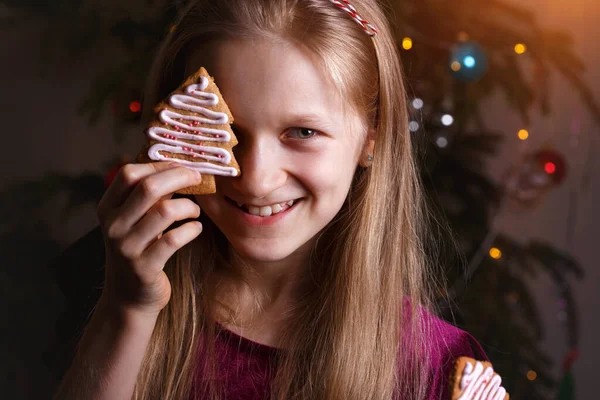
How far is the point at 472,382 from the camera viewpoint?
138cm

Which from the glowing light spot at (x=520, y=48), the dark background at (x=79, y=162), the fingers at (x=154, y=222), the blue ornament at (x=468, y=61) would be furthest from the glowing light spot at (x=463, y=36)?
the fingers at (x=154, y=222)

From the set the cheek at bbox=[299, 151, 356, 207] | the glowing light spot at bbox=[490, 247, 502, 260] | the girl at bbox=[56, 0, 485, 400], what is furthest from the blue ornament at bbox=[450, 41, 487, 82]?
the cheek at bbox=[299, 151, 356, 207]

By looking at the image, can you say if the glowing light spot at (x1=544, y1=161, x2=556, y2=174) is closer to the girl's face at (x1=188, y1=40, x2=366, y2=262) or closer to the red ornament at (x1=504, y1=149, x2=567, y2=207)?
the red ornament at (x1=504, y1=149, x2=567, y2=207)

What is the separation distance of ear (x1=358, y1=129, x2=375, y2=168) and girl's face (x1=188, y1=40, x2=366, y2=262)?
7 cm

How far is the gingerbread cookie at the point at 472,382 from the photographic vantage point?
137 centimetres

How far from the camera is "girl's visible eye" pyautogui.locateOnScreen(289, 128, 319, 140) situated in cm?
130

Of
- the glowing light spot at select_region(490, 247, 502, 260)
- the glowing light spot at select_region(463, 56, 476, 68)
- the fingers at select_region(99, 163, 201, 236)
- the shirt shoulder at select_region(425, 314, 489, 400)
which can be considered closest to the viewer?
the fingers at select_region(99, 163, 201, 236)

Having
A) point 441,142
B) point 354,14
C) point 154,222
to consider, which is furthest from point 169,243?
point 441,142

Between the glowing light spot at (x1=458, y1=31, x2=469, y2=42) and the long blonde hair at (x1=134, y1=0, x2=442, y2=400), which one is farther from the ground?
the glowing light spot at (x1=458, y1=31, x2=469, y2=42)

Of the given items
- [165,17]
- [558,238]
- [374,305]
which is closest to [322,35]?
[374,305]

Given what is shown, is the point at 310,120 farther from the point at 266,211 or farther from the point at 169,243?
the point at 169,243

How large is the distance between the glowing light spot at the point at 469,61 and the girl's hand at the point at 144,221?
1333mm

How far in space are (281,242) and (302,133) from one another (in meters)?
0.22

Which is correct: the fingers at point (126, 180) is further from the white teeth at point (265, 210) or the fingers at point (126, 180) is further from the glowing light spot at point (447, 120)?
the glowing light spot at point (447, 120)
